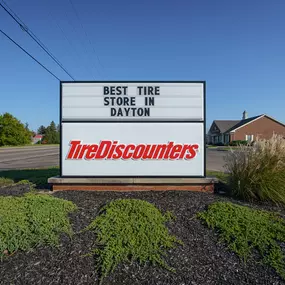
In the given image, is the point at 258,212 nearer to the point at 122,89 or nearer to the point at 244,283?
the point at 244,283

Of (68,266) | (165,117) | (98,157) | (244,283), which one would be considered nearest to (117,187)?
(98,157)

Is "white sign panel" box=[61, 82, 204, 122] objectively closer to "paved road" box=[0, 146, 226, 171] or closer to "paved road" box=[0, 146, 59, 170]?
"paved road" box=[0, 146, 226, 171]

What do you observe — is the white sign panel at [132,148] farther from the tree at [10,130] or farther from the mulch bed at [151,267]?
the tree at [10,130]

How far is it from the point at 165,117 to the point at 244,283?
3.81 m

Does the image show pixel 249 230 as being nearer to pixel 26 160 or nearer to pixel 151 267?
pixel 151 267

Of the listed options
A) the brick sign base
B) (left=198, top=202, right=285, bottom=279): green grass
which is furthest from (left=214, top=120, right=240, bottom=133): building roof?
(left=198, top=202, right=285, bottom=279): green grass

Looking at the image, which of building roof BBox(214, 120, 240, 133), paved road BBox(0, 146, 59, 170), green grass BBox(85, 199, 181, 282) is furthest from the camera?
building roof BBox(214, 120, 240, 133)

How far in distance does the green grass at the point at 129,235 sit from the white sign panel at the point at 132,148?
163cm

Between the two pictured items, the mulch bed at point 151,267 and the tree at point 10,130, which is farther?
the tree at point 10,130

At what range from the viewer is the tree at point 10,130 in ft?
175

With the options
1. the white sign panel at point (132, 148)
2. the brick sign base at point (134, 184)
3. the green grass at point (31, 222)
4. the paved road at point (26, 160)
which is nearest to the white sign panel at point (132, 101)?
the white sign panel at point (132, 148)

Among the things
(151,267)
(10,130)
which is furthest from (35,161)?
(10,130)

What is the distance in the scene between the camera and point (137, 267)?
9.46 feet

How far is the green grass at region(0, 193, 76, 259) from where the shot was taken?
320cm
